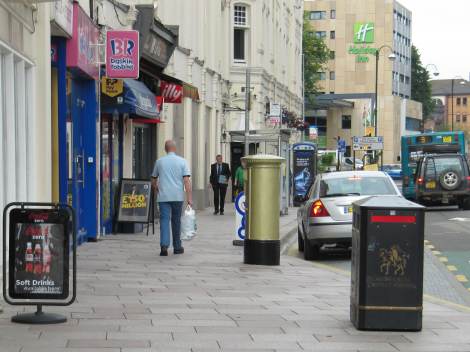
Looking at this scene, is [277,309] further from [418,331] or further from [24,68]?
[24,68]

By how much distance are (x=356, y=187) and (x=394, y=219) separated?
8.64 metres

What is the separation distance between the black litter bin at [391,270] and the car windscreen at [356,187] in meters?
8.27

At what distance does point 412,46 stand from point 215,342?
450 feet

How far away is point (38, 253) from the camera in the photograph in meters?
8.08

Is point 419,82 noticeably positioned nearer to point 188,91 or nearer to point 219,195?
point 219,195

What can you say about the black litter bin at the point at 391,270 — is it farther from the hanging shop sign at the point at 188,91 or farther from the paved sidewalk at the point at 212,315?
the hanging shop sign at the point at 188,91

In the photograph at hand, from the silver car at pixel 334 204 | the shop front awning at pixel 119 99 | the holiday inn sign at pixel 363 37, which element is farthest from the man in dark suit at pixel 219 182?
the holiday inn sign at pixel 363 37

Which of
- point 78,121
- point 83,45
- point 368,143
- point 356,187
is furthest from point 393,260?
point 368,143

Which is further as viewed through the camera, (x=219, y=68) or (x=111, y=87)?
(x=219, y=68)

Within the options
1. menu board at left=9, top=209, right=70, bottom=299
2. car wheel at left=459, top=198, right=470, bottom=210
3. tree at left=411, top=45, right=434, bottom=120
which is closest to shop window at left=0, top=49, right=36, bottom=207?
menu board at left=9, top=209, right=70, bottom=299

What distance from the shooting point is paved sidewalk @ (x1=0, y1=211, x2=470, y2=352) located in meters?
7.52

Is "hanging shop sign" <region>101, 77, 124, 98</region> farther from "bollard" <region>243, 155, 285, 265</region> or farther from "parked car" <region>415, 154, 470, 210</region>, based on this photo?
"parked car" <region>415, 154, 470, 210</region>

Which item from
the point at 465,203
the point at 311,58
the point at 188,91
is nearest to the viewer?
the point at 188,91

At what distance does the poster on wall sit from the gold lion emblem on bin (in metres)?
10.8
